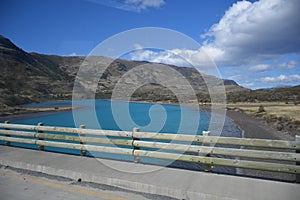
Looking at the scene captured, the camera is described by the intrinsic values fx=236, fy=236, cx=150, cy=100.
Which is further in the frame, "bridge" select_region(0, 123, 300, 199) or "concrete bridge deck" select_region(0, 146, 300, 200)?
"bridge" select_region(0, 123, 300, 199)

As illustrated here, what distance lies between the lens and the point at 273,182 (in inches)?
193

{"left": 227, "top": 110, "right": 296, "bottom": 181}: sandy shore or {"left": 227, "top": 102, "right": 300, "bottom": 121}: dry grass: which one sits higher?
{"left": 227, "top": 102, "right": 300, "bottom": 121}: dry grass

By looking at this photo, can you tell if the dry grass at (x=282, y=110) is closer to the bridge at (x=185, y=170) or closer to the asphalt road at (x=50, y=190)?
the bridge at (x=185, y=170)

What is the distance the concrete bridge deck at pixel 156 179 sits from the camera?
4.43 meters

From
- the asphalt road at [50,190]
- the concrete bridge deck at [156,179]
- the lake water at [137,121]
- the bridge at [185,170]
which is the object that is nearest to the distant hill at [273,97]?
the lake water at [137,121]

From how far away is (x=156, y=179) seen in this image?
5160 millimetres

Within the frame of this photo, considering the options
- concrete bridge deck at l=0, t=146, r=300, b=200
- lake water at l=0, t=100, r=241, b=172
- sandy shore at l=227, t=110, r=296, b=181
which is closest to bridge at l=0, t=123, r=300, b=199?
concrete bridge deck at l=0, t=146, r=300, b=200

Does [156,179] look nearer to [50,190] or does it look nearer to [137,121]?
[50,190]

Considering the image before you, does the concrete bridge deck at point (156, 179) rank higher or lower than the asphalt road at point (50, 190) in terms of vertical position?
higher

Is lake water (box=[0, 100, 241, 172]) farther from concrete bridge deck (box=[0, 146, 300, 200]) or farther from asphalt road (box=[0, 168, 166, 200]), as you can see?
asphalt road (box=[0, 168, 166, 200])

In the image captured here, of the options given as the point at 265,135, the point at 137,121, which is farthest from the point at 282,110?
the point at 137,121

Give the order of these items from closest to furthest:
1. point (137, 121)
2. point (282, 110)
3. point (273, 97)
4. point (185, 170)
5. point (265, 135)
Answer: point (185, 170) < point (265, 135) < point (137, 121) < point (282, 110) < point (273, 97)

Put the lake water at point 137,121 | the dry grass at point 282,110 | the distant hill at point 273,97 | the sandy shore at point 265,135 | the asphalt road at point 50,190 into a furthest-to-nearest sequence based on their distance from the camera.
→ the distant hill at point 273,97 → the dry grass at point 282,110 → the lake water at point 137,121 → the sandy shore at point 265,135 → the asphalt road at point 50,190

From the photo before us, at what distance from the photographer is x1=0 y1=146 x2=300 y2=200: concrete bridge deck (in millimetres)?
4430
